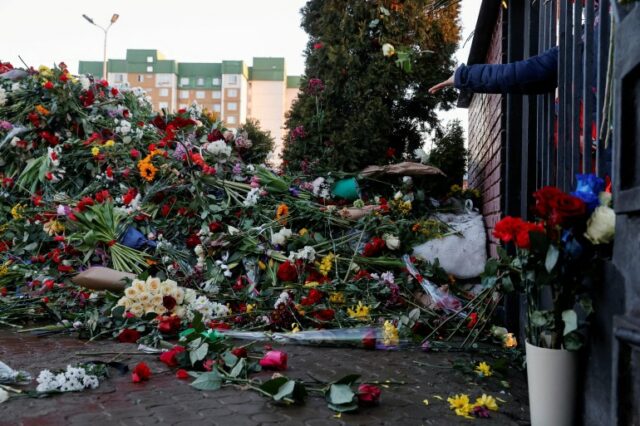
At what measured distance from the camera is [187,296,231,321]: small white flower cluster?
180 inches

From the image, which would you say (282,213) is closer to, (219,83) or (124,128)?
(124,128)

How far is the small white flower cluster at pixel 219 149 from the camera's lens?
22.9 feet

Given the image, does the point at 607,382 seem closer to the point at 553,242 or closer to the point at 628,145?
the point at 553,242

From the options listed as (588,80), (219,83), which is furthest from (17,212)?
(219,83)

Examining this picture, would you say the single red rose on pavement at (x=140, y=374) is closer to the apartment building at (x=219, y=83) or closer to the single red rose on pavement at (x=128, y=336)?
the single red rose on pavement at (x=128, y=336)

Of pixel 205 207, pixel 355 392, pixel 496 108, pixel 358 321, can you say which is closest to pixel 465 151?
pixel 496 108

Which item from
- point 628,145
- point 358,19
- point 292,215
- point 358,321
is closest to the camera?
point 628,145

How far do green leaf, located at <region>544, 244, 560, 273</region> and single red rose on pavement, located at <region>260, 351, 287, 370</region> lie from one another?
162 cm

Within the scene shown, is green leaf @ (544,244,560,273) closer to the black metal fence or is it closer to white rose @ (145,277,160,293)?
the black metal fence

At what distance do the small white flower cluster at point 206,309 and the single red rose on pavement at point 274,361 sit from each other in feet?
4.03

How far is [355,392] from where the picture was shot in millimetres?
Result: 2758

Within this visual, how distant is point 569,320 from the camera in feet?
7.66

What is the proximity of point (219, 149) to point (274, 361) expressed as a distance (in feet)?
13.5

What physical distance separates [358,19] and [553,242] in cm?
721
